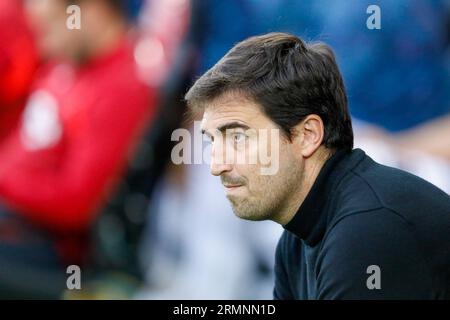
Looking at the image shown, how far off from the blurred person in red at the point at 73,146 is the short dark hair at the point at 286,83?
1530 mm

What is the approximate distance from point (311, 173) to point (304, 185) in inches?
1.3

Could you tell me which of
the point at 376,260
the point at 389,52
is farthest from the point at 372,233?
the point at 389,52

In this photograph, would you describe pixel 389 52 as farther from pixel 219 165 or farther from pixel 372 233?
pixel 372 233

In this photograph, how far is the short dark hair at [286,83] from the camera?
1892 millimetres

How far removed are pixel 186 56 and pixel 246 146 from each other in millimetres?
1677

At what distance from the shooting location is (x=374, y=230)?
164cm

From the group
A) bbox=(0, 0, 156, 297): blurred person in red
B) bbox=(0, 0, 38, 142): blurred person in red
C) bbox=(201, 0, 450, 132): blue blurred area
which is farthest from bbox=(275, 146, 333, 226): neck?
bbox=(0, 0, 38, 142): blurred person in red

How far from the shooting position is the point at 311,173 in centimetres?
191

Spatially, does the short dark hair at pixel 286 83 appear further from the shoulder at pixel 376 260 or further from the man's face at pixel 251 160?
the shoulder at pixel 376 260

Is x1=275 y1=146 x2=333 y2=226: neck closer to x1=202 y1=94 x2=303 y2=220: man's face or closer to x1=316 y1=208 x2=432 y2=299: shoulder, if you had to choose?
x1=202 y1=94 x2=303 y2=220: man's face

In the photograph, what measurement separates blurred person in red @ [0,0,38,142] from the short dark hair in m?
1.87
